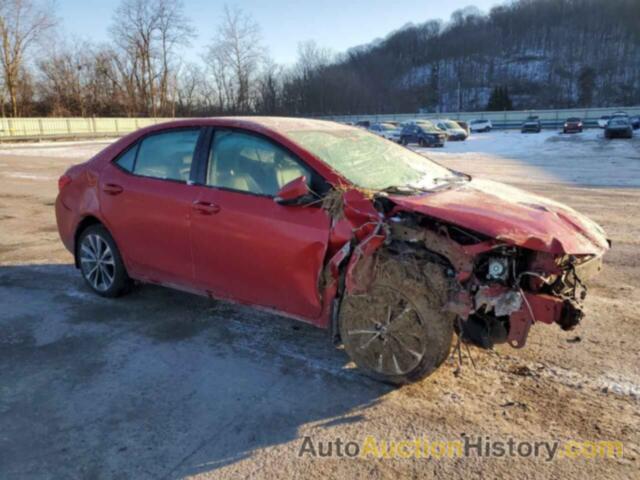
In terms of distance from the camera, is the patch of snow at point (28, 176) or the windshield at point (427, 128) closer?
the patch of snow at point (28, 176)

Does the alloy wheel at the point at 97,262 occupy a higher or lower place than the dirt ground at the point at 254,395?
higher

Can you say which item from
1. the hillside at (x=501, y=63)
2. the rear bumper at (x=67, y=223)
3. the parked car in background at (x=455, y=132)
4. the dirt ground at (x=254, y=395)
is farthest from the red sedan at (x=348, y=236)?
the hillside at (x=501, y=63)

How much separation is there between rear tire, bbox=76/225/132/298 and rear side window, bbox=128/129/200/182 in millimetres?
721

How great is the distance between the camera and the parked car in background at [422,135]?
30.4 m

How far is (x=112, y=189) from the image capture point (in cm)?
446

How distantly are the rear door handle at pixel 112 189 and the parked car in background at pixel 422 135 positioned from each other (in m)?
27.6

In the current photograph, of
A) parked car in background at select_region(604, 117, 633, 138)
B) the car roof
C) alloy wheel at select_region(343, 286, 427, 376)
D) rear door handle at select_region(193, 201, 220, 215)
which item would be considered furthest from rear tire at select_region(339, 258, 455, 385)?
parked car in background at select_region(604, 117, 633, 138)

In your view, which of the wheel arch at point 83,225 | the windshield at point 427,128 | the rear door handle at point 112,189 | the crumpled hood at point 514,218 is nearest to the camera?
the crumpled hood at point 514,218

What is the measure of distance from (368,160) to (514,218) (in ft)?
4.33

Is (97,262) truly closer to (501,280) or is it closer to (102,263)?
(102,263)

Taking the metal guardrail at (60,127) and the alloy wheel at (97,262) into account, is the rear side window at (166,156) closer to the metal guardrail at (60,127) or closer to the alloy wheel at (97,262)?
the alloy wheel at (97,262)

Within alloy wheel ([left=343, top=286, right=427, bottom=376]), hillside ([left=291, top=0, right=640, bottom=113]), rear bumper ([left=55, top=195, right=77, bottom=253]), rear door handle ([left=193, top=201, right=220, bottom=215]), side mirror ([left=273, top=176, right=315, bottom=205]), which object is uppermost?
hillside ([left=291, top=0, right=640, bottom=113])

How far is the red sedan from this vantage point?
287 centimetres

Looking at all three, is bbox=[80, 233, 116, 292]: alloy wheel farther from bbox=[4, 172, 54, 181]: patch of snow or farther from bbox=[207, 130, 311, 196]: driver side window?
bbox=[4, 172, 54, 181]: patch of snow
